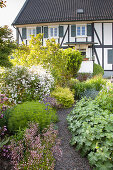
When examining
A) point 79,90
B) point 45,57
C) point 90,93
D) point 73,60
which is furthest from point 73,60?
point 90,93

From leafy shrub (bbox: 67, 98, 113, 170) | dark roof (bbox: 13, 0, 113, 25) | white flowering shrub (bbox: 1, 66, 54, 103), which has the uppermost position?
dark roof (bbox: 13, 0, 113, 25)

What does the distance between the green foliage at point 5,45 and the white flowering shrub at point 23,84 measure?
17.2 inches

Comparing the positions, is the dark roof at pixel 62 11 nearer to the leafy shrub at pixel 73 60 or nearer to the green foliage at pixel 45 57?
the leafy shrub at pixel 73 60

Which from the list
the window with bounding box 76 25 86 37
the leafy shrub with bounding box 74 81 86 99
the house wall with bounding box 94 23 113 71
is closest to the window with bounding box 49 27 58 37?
the window with bounding box 76 25 86 37

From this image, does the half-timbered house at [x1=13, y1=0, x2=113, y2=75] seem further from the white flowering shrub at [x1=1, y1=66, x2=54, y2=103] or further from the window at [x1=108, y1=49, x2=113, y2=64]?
the white flowering shrub at [x1=1, y1=66, x2=54, y2=103]

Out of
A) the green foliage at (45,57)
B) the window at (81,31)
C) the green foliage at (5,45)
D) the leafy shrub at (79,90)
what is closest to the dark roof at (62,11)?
the window at (81,31)

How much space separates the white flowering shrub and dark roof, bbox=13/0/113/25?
41.5 ft

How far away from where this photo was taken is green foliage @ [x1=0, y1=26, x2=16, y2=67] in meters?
5.35

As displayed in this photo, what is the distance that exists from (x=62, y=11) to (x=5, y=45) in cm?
1420

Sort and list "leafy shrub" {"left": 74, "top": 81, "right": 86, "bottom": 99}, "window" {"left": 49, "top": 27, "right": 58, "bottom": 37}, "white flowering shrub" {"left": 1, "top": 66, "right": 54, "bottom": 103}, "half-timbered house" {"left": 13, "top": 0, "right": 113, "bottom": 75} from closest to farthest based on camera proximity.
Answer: "white flowering shrub" {"left": 1, "top": 66, "right": 54, "bottom": 103}
"leafy shrub" {"left": 74, "top": 81, "right": 86, "bottom": 99}
"half-timbered house" {"left": 13, "top": 0, "right": 113, "bottom": 75}
"window" {"left": 49, "top": 27, "right": 58, "bottom": 37}

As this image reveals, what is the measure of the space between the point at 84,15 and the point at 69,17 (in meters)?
1.48

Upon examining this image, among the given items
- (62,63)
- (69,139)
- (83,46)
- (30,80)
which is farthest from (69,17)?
(69,139)

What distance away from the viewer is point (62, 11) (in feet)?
59.3

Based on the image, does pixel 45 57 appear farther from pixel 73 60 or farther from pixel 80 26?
pixel 80 26
